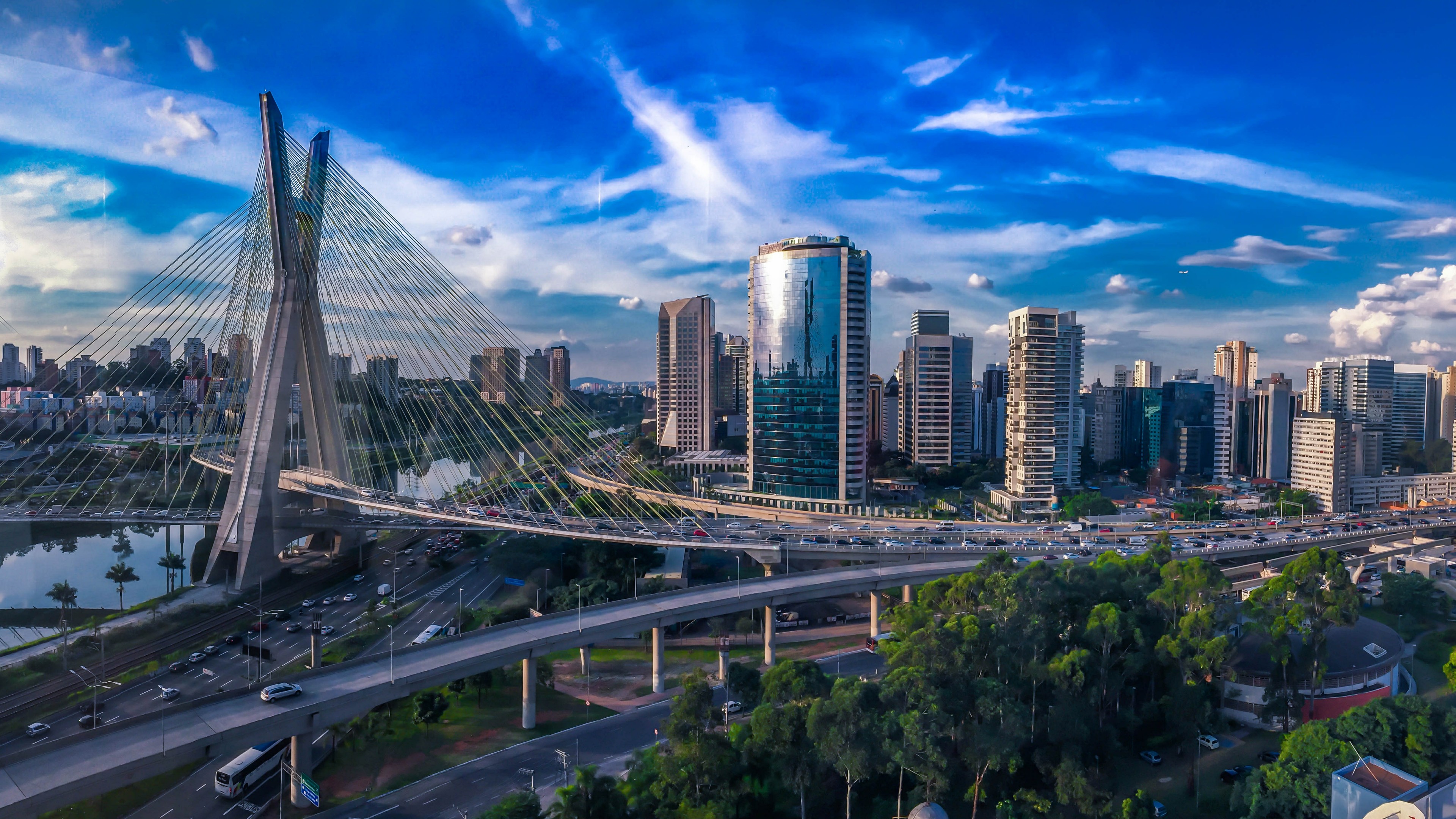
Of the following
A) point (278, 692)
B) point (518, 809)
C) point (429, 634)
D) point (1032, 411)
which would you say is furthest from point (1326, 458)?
point (278, 692)

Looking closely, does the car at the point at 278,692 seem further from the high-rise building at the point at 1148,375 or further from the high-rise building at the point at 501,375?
the high-rise building at the point at 1148,375

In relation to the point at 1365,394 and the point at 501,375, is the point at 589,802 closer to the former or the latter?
the point at 501,375

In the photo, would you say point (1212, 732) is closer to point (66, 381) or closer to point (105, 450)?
point (66, 381)

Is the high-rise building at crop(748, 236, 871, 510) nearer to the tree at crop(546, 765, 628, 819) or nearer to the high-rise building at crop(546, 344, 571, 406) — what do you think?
the high-rise building at crop(546, 344, 571, 406)

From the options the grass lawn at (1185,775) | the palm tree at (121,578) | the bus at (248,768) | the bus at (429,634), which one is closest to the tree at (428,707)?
the bus at (248,768)

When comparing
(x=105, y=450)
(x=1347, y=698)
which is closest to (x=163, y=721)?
(x=105, y=450)

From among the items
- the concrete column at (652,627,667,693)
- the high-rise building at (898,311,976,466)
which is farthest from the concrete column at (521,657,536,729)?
the high-rise building at (898,311,976,466)
